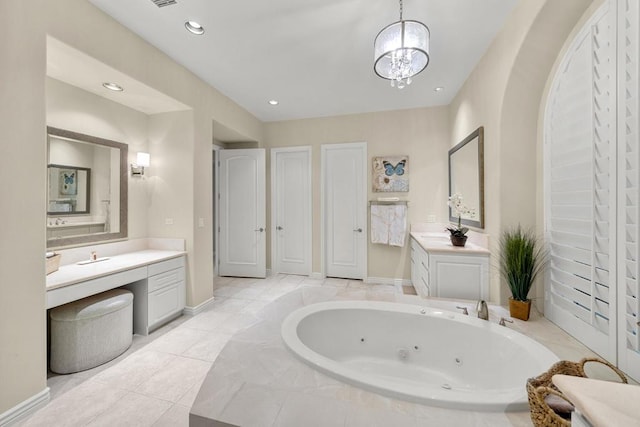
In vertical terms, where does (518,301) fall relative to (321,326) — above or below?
above

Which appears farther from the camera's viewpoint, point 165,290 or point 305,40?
point 165,290

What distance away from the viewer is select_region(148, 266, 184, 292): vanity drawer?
2447mm

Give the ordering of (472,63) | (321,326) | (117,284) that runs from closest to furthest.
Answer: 1. (321,326)
2. (117,284)
3. (472,63)

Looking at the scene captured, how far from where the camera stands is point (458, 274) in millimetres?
2289

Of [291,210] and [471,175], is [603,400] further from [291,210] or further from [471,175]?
[291,210]

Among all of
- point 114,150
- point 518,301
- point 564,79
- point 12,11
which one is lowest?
point 518,301

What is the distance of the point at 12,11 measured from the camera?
144cm

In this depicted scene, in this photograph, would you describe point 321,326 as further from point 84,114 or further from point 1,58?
point 84,114

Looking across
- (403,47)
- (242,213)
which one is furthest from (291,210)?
(403,47)

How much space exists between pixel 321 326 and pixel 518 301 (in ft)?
4.66

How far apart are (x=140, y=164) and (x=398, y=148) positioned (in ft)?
11.3

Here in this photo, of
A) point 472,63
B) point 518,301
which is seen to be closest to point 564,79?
point 472,63

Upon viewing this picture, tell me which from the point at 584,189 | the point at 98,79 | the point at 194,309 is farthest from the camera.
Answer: the point at 194,309

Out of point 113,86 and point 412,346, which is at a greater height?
point 113,86
